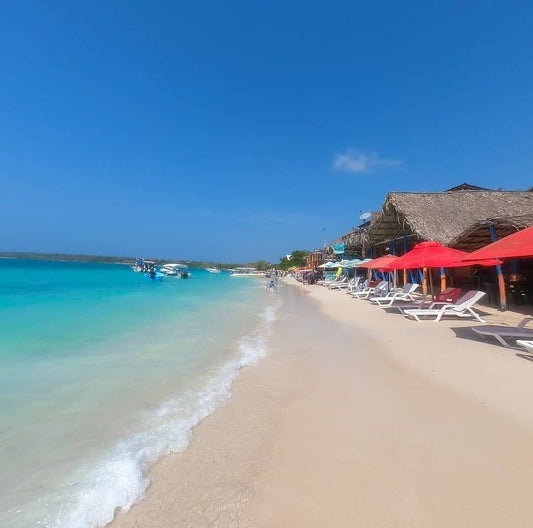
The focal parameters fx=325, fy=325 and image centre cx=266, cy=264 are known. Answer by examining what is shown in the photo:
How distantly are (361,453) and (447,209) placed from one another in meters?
14.1

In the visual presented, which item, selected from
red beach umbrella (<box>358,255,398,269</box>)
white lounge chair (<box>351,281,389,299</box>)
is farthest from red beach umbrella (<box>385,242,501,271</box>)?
white lounge chair (<box>351,281,389,299</box>)

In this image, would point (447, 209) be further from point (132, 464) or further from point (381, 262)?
point (132, 464)

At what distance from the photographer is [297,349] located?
5996 millimetres

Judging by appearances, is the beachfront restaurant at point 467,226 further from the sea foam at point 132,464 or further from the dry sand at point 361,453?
the sea foam at point 132,464

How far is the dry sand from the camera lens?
191cm

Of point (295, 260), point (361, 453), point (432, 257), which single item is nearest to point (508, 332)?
point (432, 257)

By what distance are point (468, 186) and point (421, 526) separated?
26.5 metres

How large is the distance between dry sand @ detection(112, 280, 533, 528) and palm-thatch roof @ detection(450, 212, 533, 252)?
561 cm

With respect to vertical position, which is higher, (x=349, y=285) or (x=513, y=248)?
(x=513, y=248)

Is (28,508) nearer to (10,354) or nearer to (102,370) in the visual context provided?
(102,370)

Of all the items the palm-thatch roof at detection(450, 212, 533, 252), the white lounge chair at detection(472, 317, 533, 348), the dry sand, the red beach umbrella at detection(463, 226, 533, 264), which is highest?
the palm-thatch roof at detection(450, 212, 533, 252)

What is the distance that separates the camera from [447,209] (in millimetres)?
14039

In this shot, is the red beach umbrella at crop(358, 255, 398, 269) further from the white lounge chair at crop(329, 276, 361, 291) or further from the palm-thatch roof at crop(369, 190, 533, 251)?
the white lounge chair at crop(329, 276, 361, 291)

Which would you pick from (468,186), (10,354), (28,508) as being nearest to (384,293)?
(10,354)
